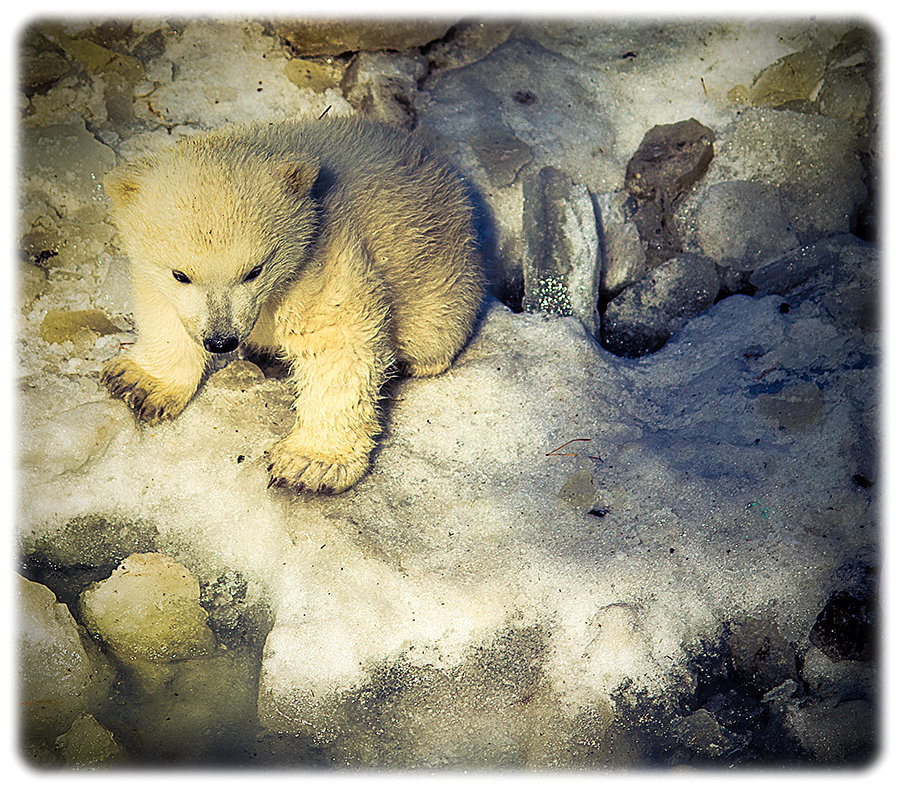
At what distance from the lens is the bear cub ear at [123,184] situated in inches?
77.7

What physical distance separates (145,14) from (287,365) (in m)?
1.91

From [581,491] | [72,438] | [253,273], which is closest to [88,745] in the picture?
[72,438]

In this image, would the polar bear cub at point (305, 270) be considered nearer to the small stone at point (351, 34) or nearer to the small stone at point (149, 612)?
the small stone at point (149, 612)

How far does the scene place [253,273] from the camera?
1977 mm

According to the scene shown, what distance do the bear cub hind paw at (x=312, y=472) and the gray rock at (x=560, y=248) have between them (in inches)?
49.1

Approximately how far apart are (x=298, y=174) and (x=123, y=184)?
51 cm

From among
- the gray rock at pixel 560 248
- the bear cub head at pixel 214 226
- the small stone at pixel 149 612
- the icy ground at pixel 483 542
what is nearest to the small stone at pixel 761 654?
the icy ground at pixel 483 542

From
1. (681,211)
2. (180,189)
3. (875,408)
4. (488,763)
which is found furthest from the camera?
(681,211)

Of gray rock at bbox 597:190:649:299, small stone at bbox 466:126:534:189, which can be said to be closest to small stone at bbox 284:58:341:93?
small stone at bbox 466:126:534:189

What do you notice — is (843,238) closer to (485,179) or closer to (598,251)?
(598,251)

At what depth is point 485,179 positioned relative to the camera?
329 centimetres

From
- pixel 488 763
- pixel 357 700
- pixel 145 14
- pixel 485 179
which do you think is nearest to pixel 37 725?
pixel 357 700

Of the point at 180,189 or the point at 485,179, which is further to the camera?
the point at 485,179

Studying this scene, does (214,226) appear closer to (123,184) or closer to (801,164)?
(123,184)
